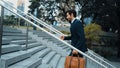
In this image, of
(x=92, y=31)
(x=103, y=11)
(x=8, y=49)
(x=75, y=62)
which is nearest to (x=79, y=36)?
(x=75, y=62)

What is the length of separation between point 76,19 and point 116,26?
2700cm

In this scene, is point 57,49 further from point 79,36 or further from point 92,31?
point 92,31

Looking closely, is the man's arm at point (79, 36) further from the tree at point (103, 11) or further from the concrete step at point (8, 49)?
the tree at point (103, 11)

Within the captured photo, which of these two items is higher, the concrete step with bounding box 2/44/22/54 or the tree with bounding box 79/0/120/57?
the tree with bounding box 79/0/120/57

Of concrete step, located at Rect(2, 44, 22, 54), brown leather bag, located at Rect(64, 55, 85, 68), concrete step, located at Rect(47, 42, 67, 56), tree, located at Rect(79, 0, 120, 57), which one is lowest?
concrete step, located at Rect(47, 42, 67, 56)

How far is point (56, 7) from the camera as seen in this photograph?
37.9 metres

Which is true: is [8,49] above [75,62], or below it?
above

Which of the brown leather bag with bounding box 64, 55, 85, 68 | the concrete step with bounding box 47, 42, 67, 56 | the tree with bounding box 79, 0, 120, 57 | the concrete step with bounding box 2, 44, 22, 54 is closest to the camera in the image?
the brown leather bag with bounding box 64, 55, 85, 68

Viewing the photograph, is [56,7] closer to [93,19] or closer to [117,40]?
[93,19]

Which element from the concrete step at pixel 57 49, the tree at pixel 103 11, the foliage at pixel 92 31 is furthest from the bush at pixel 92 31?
the concrete step at pixel 57 49

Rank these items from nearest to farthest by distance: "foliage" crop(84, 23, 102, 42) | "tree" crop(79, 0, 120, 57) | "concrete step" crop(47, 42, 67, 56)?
"concrete step" crop(47, 42, 67, 56) < "foliage" crop(84, 23, 102, 42) < "tree" crop(79, 0, 120, 57)

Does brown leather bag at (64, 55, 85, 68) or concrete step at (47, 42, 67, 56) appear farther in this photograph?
concrete step at (47, 42, 67, 56)

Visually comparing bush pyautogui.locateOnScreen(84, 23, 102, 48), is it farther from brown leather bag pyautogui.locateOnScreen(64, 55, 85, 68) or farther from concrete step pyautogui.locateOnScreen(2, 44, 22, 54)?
brown leather bag pyautogui.locateOnScreen(64, 55, 85, 68)

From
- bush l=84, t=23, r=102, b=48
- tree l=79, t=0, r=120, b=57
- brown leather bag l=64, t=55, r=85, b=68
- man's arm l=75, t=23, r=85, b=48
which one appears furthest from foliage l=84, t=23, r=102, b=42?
brown leather bag l=64, t=55, r=85, b=68
